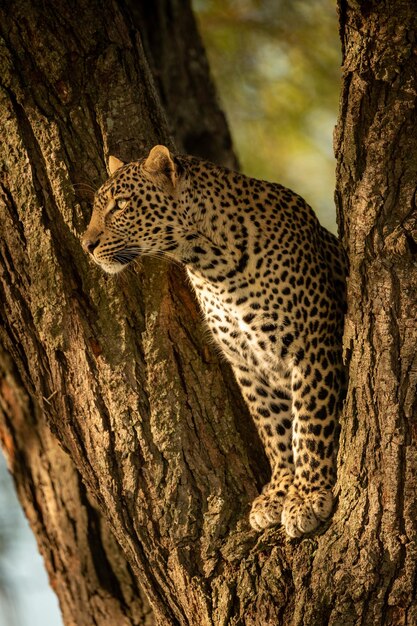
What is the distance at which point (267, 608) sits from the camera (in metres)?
5.26

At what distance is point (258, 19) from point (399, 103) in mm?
7417

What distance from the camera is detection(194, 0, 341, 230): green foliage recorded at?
11695mm

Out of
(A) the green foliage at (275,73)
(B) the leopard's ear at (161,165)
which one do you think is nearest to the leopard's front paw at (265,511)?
(B) the leopard's ear at (161,165)

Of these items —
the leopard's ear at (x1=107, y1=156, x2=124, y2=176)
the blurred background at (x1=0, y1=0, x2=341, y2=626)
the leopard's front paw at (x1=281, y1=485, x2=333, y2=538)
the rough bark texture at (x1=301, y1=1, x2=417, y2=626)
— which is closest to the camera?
the rough bark texture at (x1=301, y1=1, x2=417, y2=626)

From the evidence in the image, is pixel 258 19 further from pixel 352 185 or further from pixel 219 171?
pixel 352 185

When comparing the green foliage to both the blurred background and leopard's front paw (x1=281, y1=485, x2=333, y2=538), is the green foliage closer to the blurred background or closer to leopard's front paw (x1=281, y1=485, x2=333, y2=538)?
the blurred background

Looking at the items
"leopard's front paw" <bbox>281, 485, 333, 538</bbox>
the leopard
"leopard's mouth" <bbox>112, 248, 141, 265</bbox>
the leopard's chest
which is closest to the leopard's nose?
the leopard

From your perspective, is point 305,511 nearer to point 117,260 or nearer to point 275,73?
point 117,260

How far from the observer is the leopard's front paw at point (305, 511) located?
5.54m

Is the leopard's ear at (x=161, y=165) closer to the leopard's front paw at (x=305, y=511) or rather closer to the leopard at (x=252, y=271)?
the leopard at (x=252, y=271)

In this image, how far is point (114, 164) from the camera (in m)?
5.94

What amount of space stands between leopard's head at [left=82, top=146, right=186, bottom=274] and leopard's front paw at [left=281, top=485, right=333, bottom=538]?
1.51 m

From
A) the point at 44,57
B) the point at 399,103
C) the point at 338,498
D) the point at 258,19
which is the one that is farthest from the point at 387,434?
the point at 258,19

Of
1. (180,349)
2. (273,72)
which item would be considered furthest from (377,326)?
(273,72)
